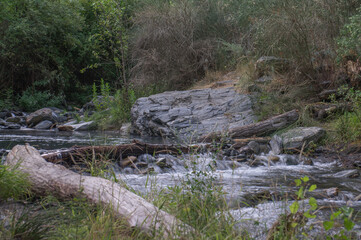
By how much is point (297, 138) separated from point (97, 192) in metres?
5.35

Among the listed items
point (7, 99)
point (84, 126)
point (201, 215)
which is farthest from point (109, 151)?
point (7, 99)

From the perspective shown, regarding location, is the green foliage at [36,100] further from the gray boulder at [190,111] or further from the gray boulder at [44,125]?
the gray boulder at [190,111]

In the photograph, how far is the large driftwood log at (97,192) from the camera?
2.62m

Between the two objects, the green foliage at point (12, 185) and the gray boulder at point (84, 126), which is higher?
the green foliage at point (12, 185)

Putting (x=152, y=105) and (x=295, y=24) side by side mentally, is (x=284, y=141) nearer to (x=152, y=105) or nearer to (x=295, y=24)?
(x=295, y=24)

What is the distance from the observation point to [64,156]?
5922 mm

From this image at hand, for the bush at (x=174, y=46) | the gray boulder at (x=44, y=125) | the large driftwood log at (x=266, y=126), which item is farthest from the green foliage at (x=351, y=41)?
the gray boulder at (x=44, y=125)

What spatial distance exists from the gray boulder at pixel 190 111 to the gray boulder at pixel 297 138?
5.54ft

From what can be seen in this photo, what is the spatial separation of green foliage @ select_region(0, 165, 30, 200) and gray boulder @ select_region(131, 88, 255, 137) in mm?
6300

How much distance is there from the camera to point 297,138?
766cm

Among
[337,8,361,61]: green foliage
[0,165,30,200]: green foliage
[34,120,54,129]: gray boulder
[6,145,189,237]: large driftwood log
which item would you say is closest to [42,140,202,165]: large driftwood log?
[6,145,189,237]: large driftwood log

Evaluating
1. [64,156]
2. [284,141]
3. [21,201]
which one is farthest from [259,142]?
[21,201]

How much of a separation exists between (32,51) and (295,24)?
13.2 m

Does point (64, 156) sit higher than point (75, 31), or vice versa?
point (75, 31)
